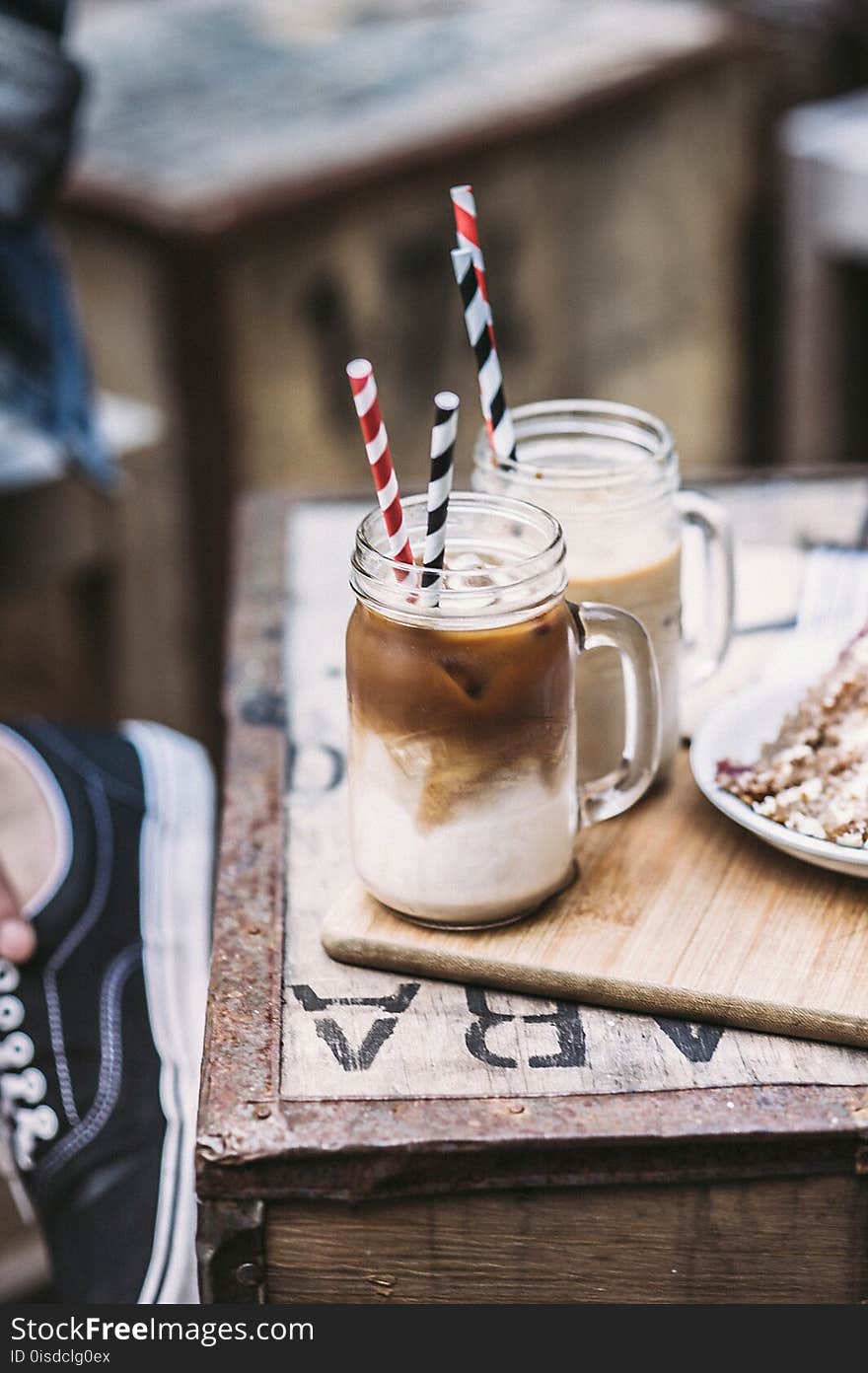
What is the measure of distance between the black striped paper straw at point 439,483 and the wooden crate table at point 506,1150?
0.24 m

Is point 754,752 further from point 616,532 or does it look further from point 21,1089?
point 21,1089

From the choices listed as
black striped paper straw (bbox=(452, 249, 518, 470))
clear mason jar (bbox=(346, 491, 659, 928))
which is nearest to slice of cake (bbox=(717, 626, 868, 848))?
clear mason jar (bbox=(346, 491, 659, 928))

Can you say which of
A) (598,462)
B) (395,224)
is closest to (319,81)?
(395,224)

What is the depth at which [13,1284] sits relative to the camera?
164 centimetres

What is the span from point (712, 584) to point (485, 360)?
0.26m

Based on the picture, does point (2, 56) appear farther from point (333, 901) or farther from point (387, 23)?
point (387, 23)

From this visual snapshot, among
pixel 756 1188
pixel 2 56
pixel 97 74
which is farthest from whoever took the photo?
pixel 97 74

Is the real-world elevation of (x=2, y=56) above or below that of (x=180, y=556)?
above

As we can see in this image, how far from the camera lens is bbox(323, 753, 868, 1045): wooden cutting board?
77cm

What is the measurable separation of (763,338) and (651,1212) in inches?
101

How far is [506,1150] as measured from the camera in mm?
723

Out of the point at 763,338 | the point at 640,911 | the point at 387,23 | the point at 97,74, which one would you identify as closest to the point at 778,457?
the point at 763,338

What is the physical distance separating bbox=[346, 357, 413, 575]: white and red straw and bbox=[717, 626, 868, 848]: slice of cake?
0.26 meters

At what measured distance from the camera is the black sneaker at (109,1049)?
978mm
